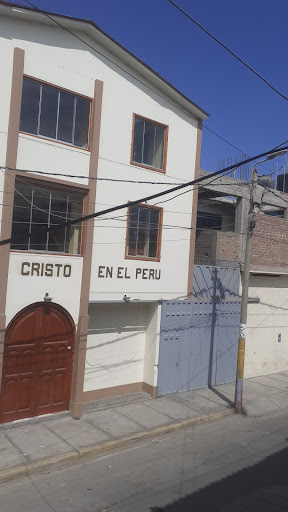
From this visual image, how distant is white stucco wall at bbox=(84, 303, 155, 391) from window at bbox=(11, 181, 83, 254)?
7.26 feet

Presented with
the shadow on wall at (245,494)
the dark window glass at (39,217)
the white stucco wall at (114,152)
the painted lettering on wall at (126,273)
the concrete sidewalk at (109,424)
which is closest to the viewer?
the shadow on wall at (245,494)

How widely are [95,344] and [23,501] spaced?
5.48 metres

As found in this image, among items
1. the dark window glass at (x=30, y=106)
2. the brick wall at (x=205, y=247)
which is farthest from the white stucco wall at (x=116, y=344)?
the dark window glass at (x=30, y=106)

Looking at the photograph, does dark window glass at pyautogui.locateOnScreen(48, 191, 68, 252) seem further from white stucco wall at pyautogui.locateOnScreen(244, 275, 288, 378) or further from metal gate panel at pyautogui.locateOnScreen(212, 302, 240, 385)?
white stucco wall at pyautogui.locateOnScreen(244, 275, 288, 378)

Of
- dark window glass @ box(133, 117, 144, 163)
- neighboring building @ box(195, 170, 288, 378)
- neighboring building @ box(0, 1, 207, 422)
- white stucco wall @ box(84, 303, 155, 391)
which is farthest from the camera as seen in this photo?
neighboring building @ box(195, 170, 288, 378)

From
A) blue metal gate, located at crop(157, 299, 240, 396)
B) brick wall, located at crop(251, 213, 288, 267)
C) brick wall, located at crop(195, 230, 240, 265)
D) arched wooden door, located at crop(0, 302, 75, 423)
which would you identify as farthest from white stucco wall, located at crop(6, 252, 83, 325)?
brick wall, located at crop(251, 213, 288, 267)

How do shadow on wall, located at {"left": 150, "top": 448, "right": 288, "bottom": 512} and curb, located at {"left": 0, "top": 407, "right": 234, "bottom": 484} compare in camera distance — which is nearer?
shadow on wall, located at {"left": 150, "top": 448, "right": 288, "bottom": 512}

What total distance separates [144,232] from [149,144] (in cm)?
268

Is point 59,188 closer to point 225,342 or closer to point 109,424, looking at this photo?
point 109,424

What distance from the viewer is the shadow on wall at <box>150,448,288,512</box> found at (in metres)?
7.15

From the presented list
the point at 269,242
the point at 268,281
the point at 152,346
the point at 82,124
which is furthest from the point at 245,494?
the point at 269,242

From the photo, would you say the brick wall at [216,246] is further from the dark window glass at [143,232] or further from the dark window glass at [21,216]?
the dark window glass at [21,216]

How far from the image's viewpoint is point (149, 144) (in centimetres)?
1323

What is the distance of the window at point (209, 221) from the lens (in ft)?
63.3
